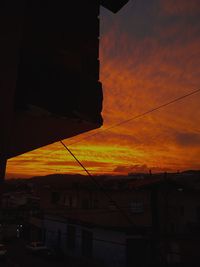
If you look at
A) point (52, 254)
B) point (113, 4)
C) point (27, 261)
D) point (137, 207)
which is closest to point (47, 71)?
point (113, 4)

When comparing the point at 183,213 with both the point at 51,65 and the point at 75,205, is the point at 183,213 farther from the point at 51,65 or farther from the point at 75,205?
the point at 51,65

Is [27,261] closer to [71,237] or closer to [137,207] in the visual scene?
[71,237]

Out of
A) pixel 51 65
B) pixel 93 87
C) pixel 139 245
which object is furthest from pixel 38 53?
→ pixel 139 245

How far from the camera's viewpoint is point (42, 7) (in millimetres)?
2045

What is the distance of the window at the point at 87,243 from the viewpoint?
30.5m

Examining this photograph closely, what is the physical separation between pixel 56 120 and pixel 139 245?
26699 millimetres

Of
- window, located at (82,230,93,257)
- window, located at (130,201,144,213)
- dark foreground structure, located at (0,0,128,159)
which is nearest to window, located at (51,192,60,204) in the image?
window, located at (82,230,93,257)

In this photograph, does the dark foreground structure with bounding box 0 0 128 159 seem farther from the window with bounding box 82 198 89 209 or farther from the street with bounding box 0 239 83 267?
the window with bounding box 82 198 89 209

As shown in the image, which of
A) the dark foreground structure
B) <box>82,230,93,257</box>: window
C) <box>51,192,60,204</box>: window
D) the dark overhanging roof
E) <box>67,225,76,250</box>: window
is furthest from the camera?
<box>51,192,60,204</box>: window

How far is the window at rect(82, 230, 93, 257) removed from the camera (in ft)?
100

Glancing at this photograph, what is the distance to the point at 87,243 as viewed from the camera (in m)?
31.1

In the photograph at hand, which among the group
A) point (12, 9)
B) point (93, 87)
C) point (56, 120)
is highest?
point (12, 9)

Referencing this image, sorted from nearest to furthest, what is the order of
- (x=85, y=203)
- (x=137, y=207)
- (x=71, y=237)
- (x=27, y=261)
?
1. (x=137, y=207)
2. (x=27, y=261)
3. (x=71, y=237)
4. (x=85, y=203)

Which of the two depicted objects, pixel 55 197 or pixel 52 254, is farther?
→ pixel 55 197
